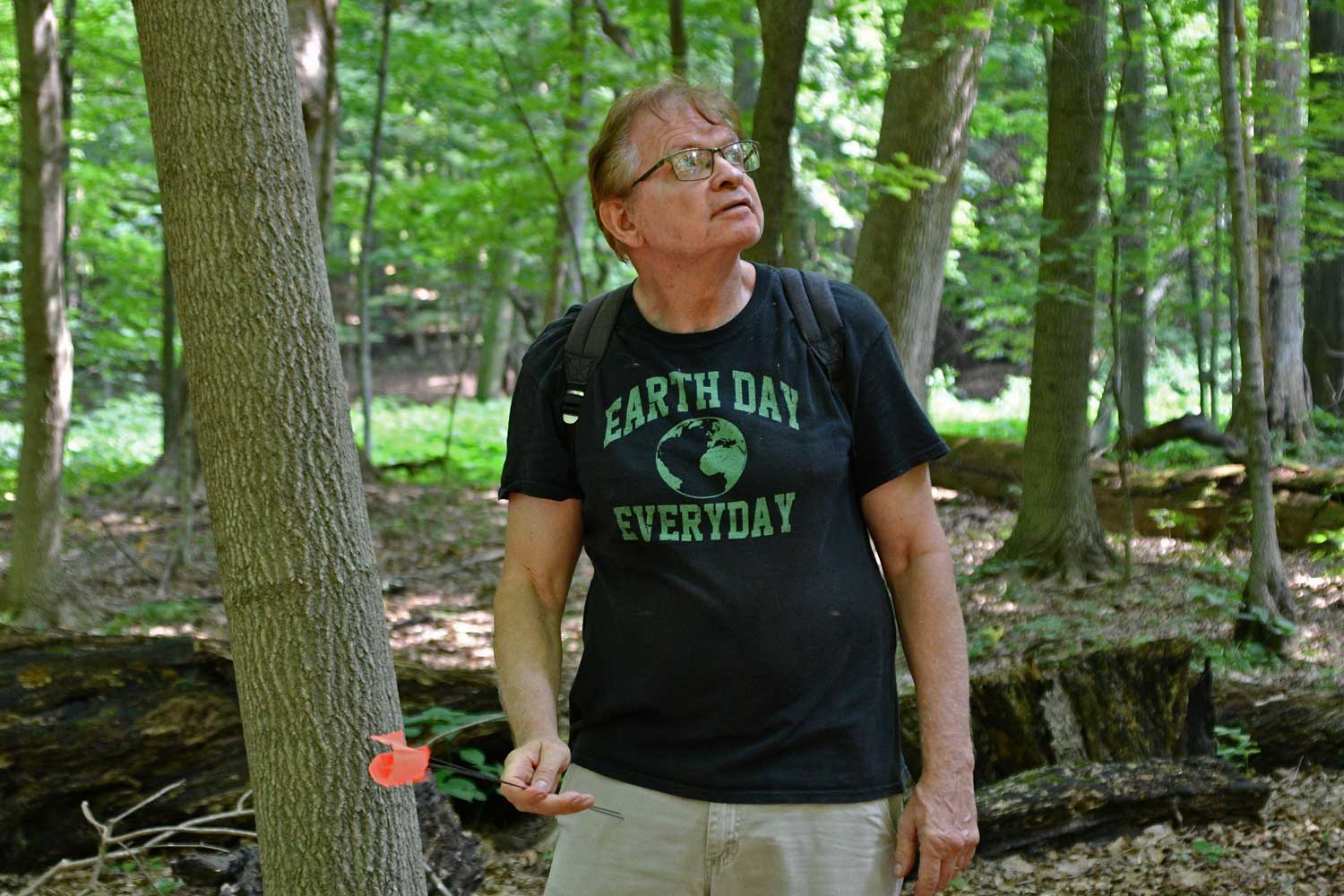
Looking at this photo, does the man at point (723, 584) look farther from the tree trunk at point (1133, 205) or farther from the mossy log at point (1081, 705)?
the tree trunk at point (1133, 205)

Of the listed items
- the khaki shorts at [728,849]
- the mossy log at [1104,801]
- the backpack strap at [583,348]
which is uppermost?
the backpack strap at [583,348]

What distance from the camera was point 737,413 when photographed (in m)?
1.81

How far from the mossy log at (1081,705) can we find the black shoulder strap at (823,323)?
9.00 feet

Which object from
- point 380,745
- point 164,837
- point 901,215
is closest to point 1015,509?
point 901,215

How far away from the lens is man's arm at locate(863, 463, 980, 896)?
1.80m

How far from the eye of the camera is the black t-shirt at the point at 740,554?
1768mm

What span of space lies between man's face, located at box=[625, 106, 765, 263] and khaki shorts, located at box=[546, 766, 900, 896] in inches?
34.9

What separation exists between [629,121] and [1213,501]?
812 cm

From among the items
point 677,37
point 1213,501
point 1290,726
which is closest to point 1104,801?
point 1290,726

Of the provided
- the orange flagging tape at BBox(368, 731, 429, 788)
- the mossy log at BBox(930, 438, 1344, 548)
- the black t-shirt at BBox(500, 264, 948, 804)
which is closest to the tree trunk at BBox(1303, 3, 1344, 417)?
the mossy log at BBox(930, 438, 1344, 548)

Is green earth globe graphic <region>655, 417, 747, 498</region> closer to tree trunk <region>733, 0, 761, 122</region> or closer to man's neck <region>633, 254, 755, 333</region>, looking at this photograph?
man's neck <region>633, 254, 755, 333</region>

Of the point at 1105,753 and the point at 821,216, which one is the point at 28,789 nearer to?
the point at 1105,753

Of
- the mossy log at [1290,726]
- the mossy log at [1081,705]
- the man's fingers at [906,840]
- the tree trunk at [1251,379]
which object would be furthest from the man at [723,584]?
the tree trunk at [1251,379]

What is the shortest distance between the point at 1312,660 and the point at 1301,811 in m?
1.95
